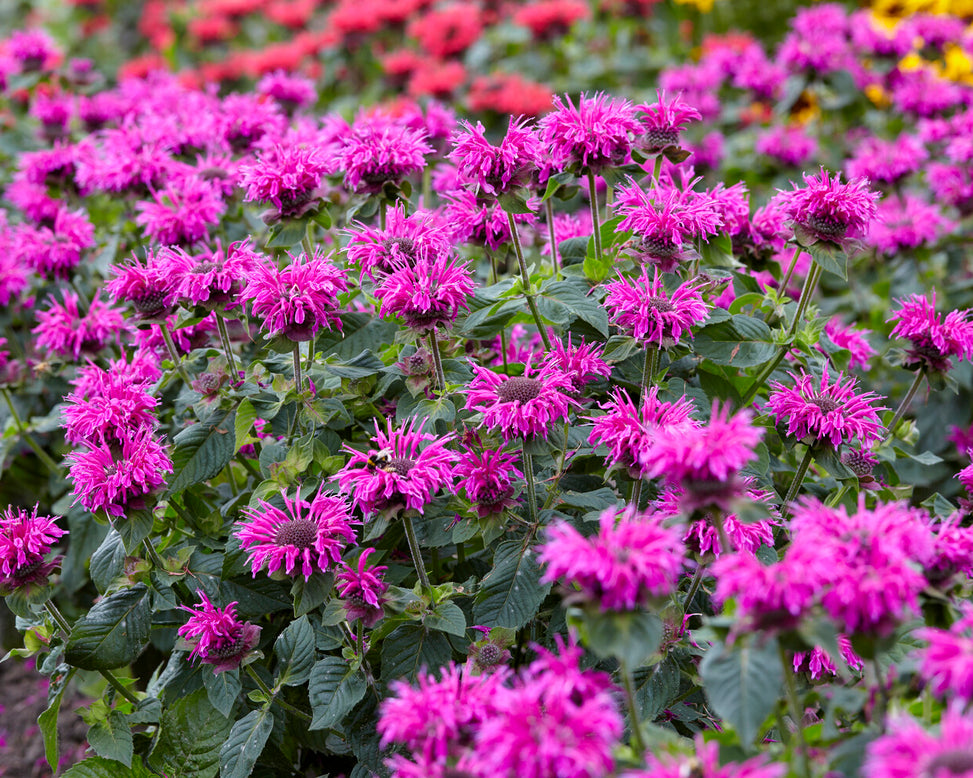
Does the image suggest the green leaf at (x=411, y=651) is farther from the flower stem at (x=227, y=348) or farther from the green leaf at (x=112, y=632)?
the flower stem at (x=227, y=348)

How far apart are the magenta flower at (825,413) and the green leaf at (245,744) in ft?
3.90

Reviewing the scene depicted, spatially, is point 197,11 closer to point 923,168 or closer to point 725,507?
point 923,168

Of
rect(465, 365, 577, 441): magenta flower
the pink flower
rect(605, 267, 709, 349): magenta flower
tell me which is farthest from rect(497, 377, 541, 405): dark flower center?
the pink flower

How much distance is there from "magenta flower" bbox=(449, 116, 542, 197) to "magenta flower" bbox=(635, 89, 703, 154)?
312 mm

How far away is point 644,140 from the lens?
211cm

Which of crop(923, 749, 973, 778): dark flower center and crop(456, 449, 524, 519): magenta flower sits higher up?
crop(923, 749, 973, 778): dark flower center

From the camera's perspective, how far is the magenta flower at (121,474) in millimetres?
1802

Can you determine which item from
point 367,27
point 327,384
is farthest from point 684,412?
point 367,27

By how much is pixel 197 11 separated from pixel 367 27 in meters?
2.99

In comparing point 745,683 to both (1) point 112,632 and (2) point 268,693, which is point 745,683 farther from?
(1) point 112,632

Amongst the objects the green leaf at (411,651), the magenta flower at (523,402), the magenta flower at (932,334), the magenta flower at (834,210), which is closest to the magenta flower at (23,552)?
the green leaf at (411,651)

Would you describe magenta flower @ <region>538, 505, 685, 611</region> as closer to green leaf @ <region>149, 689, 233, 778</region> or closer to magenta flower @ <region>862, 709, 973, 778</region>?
magenta flower @ <region>862, 709, 973, 778</region>

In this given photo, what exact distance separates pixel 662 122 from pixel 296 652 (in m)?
1.41

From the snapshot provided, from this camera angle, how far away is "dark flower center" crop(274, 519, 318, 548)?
163 cm
